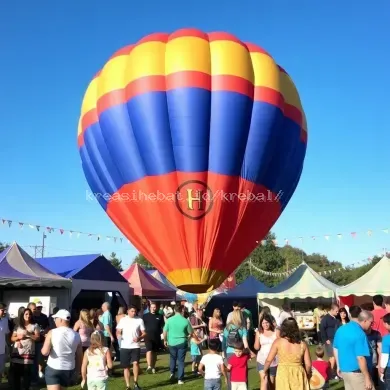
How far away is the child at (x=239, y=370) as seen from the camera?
5.77 metres

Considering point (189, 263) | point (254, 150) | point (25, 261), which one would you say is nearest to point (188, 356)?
point (189, 263)

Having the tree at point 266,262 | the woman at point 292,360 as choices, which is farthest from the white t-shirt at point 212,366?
the tree at point 266,262

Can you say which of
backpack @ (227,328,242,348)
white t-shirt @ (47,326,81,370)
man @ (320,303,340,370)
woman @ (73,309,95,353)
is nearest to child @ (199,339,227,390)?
backpack @ (227,328,242,348)

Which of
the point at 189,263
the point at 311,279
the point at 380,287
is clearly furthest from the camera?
the point at 311,279

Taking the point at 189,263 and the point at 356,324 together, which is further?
the point at 189,263

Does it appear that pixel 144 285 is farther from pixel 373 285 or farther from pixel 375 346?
pixel 375 346

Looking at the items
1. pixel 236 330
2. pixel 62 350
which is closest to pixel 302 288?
pixel 236 330

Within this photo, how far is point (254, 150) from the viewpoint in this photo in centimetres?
1139

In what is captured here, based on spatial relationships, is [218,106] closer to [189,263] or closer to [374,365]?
[189,263]

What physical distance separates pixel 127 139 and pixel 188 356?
256 inches

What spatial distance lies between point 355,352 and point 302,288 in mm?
14558

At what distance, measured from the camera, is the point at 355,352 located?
16.5ft

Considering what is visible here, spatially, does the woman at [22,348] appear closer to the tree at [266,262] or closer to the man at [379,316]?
the man at [379,316]

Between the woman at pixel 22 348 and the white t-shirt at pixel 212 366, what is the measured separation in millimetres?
2903
